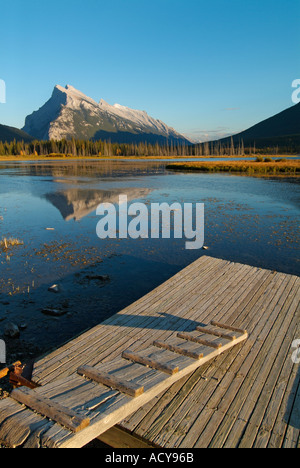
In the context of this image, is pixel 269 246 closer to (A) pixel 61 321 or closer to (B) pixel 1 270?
(A) pixel 61 321

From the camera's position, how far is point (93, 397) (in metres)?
4.94

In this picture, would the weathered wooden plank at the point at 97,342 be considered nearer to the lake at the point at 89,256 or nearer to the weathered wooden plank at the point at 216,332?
the weathered wooden plank at the point at 216,332

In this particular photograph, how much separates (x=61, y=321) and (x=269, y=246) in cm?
1459

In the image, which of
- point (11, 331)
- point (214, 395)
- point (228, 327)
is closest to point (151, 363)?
point (214, 395)

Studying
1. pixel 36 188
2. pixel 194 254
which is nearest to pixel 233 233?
pixel 194 254

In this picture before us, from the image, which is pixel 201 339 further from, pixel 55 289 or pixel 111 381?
pixel 55 289

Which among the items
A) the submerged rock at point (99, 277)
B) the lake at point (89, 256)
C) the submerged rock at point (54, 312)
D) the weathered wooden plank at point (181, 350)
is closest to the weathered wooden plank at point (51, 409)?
the weathered wooden plank at point (181, 350)

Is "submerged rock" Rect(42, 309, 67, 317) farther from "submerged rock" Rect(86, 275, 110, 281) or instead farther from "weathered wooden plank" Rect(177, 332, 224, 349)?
"weathered wooden plank" Rect(177, 332, 224, 349)

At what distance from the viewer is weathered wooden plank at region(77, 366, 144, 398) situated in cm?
498

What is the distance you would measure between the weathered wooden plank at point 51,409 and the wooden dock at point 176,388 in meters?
0.04

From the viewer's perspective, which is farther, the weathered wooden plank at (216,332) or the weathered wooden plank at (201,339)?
the weathered wooden plank at (216,332)

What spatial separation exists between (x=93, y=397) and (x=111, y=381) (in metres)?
0.41

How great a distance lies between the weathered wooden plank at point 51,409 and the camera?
429cm
